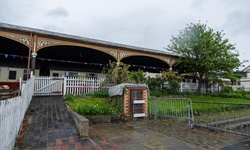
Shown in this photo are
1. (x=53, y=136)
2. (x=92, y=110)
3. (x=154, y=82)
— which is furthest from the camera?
(x=154, y=82)

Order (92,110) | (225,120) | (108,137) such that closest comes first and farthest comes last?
(108,137) → (225,120) → (92,110)

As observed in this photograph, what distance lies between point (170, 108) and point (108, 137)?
363 centimetres

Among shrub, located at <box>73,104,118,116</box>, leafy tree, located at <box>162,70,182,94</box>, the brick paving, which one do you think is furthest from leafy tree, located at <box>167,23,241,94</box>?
the brick paving

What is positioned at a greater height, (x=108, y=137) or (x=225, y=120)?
(x=225, y=120)

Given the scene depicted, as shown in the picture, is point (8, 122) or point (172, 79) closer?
point (8, 122)

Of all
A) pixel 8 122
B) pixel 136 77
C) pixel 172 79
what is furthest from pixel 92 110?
pixel 172 79

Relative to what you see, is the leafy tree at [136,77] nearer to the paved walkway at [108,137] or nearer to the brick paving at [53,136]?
the paved walkway at [108,137]

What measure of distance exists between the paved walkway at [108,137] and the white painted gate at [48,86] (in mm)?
4864

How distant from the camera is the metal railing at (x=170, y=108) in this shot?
22.7ft

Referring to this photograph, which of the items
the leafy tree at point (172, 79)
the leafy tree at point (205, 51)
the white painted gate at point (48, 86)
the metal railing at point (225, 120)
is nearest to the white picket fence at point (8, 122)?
the metal railing at point (225, 120)

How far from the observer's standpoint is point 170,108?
23.8ft

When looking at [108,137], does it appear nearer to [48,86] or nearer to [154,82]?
[48,86]

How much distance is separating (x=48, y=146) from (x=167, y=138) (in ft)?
10.7

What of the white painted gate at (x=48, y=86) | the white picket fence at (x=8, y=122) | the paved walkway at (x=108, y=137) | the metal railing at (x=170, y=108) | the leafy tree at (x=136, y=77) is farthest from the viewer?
the leafy tree at (x=136, y=77)
